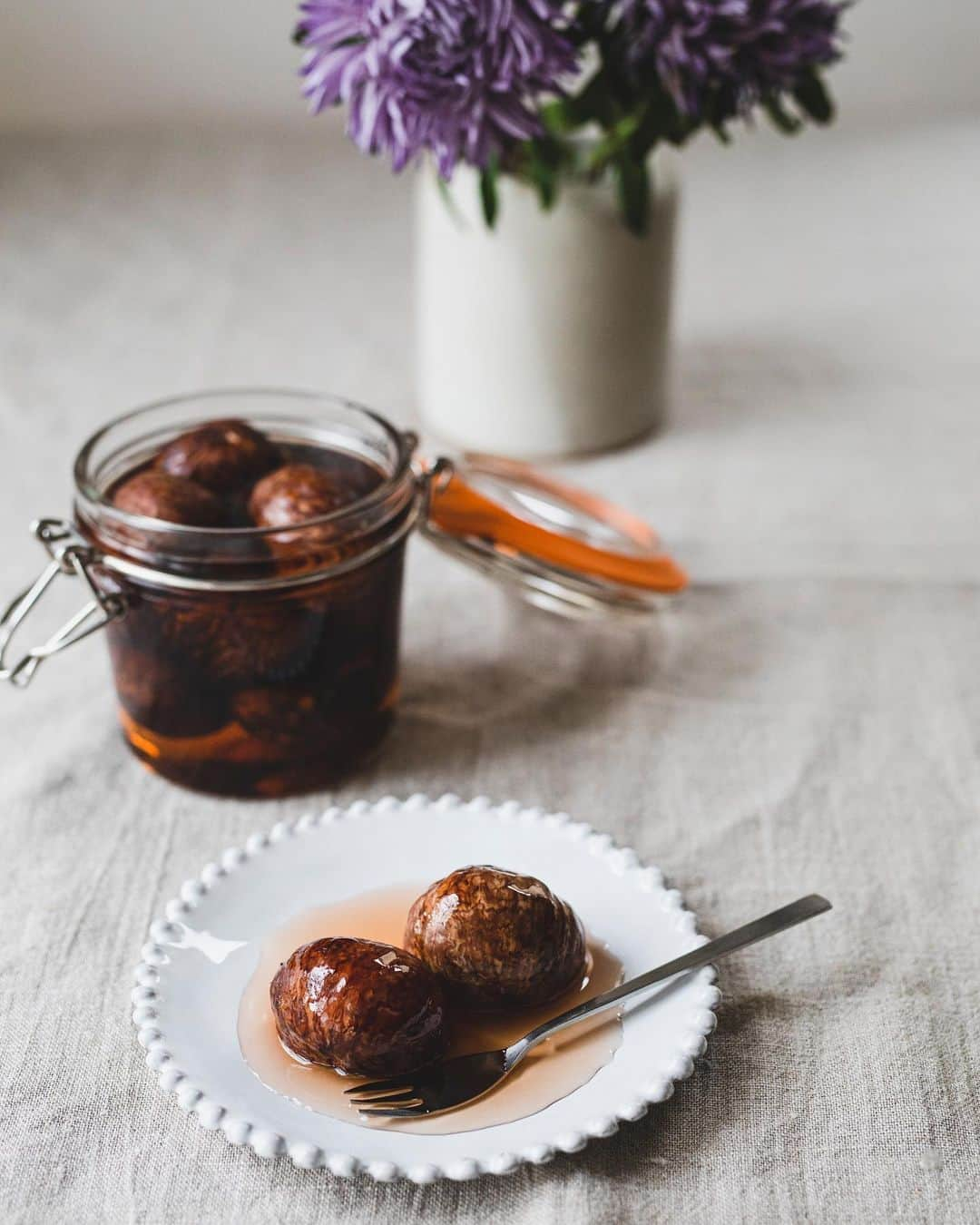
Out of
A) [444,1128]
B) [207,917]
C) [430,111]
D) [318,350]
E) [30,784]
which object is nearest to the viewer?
[444,1128]

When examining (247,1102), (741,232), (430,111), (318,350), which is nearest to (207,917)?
(247,1102)

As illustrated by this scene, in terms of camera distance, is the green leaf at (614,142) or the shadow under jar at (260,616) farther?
the green leaf at (614,142)

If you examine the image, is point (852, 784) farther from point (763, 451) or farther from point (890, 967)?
point (763, 451)

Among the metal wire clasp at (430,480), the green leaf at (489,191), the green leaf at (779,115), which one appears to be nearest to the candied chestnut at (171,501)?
the metal wire clasp at (430,480)

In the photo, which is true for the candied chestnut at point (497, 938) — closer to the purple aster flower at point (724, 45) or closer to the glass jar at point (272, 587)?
the glass jar at point (272, 587)

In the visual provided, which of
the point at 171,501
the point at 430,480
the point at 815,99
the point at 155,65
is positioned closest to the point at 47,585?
the point at 171,501

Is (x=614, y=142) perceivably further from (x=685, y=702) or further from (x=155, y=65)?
(x=155, y=65)

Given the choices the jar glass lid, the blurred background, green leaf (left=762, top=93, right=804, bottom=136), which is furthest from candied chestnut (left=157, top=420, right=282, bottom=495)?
the blurred background
